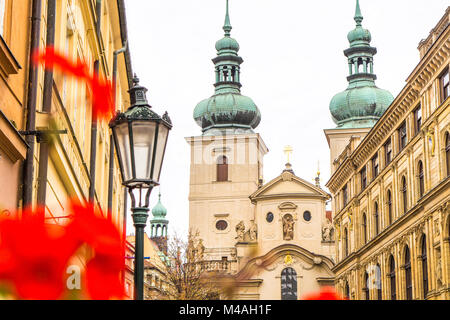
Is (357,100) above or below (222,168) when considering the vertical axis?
above

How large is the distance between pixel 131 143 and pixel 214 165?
77.1 m

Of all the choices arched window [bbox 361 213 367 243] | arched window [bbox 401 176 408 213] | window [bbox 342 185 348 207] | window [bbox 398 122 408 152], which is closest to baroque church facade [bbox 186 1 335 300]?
window [bbox 342 185 348 207]

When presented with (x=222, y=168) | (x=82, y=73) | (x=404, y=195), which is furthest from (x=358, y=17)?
(x=82, y=73)

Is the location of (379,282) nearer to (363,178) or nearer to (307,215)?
(363,178)

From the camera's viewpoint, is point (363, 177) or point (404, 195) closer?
point (404, 195)

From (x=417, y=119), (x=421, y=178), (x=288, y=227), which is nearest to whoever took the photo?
(x=421, y=178)

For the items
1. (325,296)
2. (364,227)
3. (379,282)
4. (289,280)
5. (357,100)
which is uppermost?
(357,100)

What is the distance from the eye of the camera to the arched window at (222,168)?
8325 cm

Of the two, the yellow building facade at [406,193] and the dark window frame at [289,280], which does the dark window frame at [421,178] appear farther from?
the dark window frame at [289,280]

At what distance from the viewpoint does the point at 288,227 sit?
73125mm

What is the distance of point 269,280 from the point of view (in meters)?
70.4

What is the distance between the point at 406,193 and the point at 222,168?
145ft

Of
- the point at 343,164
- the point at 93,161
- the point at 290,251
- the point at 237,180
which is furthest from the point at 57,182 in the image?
the point at 237,180

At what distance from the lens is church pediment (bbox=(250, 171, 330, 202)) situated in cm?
7419
